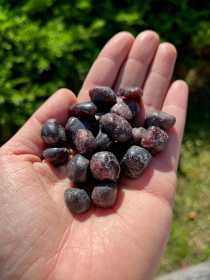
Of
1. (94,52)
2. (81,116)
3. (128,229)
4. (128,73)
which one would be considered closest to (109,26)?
(94,52)

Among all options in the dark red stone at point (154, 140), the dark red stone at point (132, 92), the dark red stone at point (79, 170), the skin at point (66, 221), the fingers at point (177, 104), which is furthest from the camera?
the fingers at point (177, 104)

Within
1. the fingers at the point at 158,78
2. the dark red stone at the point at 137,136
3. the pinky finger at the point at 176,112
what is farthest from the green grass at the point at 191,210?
the dark red stone at the point at 137,136

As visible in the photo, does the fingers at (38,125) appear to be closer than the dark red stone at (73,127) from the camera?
Yes

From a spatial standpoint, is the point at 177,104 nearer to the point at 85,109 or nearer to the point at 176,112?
the point at 176,112

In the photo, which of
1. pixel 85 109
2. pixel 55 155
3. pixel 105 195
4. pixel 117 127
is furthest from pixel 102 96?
pixel 105 195

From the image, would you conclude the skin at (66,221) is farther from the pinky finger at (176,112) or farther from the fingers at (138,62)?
the fingers at (138,62)

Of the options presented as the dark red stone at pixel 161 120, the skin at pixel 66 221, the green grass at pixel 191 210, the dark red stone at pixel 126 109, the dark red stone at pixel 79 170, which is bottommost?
the green grass at pixel 191 210

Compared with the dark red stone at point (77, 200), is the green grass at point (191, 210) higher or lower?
lower
